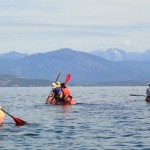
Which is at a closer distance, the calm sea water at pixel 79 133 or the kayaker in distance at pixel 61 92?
the calm sea water at pixel 79 133

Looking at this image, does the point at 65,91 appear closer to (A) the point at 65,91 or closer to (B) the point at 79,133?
(A) the point at 65,91

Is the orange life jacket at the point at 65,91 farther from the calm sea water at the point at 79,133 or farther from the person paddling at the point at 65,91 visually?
the calm sea water at the point at 79,133

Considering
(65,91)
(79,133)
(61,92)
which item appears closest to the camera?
(79,133)

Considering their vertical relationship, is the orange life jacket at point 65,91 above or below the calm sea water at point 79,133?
above

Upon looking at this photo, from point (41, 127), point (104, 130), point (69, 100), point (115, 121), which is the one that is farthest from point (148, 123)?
point (69, 100)

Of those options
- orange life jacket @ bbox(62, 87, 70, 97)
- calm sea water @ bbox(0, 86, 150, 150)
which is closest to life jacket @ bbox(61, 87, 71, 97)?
orange life jacket @ bbox(62, 87, 70, 97)

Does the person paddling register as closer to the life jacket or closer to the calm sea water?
the life jacket

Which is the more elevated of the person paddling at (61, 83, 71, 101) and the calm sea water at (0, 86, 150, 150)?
the person paddling at (61, 83, 71, 101)

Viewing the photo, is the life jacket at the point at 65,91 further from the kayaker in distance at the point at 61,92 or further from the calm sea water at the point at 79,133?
the calm sea water at the point at 79,133

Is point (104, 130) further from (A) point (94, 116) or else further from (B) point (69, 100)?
(B) point (69, 100)

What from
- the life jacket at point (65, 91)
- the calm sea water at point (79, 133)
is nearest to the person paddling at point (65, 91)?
the life jacket at point (65, 91)

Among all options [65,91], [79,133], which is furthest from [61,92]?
[79,133]

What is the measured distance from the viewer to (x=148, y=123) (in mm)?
38781

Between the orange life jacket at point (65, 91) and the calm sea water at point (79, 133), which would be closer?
the calm sea water at point (79, 133)
